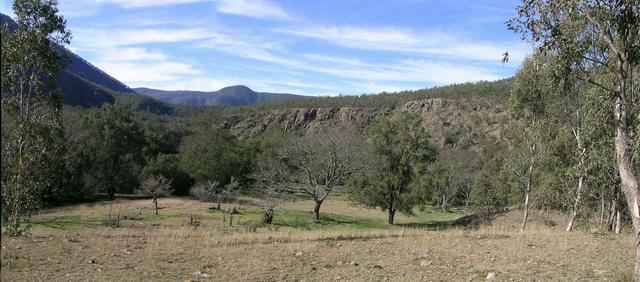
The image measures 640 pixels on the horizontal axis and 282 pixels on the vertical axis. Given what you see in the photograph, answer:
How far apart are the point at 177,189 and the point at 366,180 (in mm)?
43392

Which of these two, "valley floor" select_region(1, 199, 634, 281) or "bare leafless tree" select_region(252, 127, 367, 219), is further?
"bare leafless tree" select_region(252, 127, 367, 219)

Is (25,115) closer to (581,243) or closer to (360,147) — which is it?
(581,243)

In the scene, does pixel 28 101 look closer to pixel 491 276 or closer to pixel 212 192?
pixel 491 276

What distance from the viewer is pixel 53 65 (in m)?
20.0

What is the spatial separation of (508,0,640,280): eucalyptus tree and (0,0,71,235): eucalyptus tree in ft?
58.0

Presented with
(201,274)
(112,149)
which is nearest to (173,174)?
(112,149)

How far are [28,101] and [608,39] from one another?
802 inches

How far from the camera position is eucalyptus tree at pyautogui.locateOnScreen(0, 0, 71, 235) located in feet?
54.8

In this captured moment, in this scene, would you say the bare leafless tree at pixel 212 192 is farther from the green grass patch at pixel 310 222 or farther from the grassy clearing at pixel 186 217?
the green grass patch at pixel 310 222

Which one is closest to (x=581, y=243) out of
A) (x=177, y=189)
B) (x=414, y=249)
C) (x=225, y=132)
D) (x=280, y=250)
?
(x=414, y=249)

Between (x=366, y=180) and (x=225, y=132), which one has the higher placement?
(x=225, y=132)

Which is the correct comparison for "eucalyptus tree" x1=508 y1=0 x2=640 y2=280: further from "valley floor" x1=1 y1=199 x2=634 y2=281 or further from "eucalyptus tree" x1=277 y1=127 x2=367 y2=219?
"eucalyptus tree" x1=277 y1=127 x2=367 y2=219

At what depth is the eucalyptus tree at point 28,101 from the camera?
16.7 m

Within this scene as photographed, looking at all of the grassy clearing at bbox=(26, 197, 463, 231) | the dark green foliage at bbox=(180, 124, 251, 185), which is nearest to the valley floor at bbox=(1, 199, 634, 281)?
the grassy clearing at bbox=(26, 197, 463, 231)
